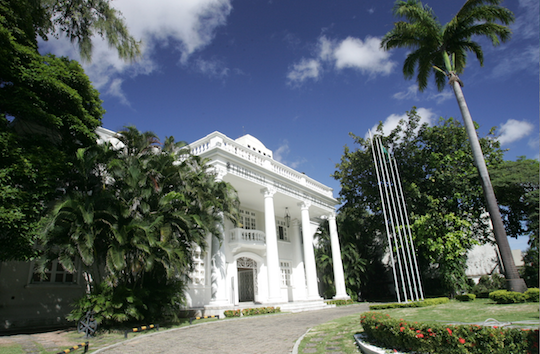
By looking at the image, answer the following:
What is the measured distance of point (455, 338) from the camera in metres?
4.99

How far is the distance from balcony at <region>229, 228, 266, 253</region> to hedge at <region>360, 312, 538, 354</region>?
1406 cm

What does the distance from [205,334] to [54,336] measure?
4584 millimetres

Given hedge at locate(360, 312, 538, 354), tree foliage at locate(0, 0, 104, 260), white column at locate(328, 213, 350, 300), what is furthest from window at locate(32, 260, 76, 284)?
white column at locate(328, 213, 350, 300)

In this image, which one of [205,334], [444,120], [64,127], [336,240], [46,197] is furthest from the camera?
[336,240]

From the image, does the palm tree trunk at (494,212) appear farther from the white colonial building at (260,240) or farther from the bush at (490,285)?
the white colonial building at (260,240)

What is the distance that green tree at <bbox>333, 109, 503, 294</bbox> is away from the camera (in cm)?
1905

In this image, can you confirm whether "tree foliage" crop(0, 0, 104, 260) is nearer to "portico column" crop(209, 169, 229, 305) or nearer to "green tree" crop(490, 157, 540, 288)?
"portico column" crop(209, 169, 229, 305)

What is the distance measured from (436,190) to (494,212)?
619cm

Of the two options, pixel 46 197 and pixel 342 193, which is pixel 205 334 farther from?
pixel 342 193

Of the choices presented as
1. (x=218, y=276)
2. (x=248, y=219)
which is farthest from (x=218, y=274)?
(x=248, y=219)

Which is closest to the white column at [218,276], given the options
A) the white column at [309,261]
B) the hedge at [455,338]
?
the white column at [309,261]

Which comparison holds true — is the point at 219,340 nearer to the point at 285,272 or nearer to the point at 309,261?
the point at 309,261

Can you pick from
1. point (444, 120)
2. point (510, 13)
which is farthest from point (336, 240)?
point (510, 13)

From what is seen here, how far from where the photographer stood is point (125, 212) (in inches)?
430
